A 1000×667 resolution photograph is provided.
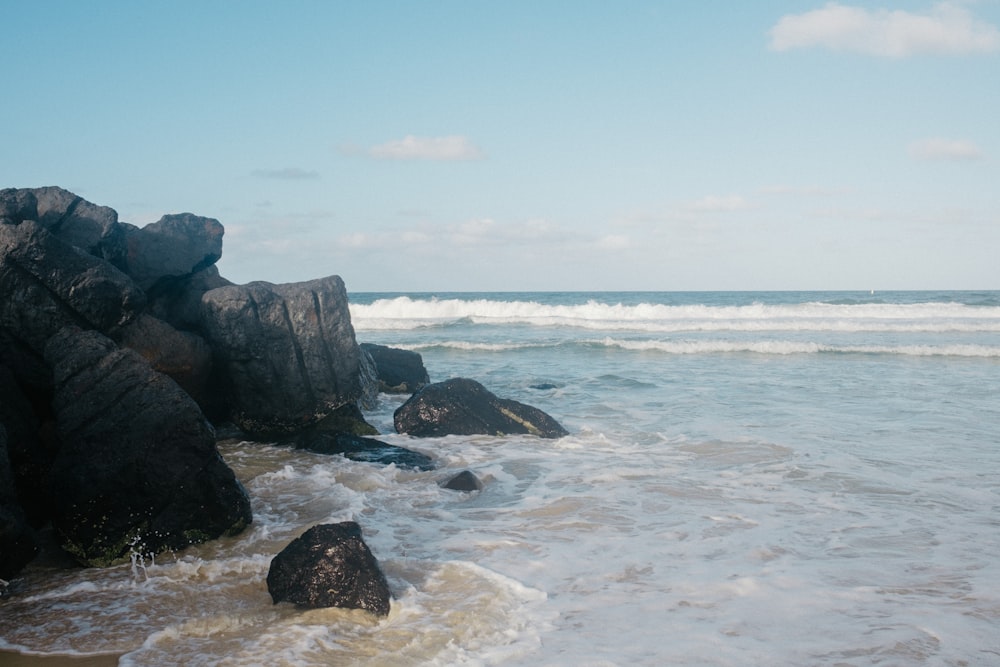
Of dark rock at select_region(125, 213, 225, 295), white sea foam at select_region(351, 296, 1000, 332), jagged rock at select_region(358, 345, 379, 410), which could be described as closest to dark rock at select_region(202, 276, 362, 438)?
dark rock at select_region(125, 213, 225, 295)

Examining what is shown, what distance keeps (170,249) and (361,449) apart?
400cm

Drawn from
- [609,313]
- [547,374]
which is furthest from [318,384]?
[609,313]

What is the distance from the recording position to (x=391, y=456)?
9164mm

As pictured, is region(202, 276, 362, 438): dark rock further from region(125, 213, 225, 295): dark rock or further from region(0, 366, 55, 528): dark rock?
region(0, 366, 55, 528): dark rock

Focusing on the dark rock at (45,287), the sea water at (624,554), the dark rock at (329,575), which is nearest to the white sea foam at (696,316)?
the sea water at (624,554)

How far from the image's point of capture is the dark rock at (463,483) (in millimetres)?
7934

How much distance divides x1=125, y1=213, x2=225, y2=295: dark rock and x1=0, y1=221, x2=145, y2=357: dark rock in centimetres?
226

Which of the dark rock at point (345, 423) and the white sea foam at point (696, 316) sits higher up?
the white sea foam at point (696, 316)

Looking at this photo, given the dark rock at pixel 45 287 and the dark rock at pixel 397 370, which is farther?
the dark rock at pixel 397 370

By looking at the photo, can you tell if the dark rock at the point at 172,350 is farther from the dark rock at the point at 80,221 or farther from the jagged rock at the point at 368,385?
A: the jagged rock at the point at 368,385

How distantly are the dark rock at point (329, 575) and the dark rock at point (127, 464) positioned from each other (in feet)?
4.60

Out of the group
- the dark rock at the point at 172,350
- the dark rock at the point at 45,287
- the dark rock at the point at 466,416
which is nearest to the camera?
the dark rock at the point at 45,287

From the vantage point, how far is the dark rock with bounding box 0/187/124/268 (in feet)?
29.2

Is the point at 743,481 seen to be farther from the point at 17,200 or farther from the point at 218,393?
the point at 17,200
